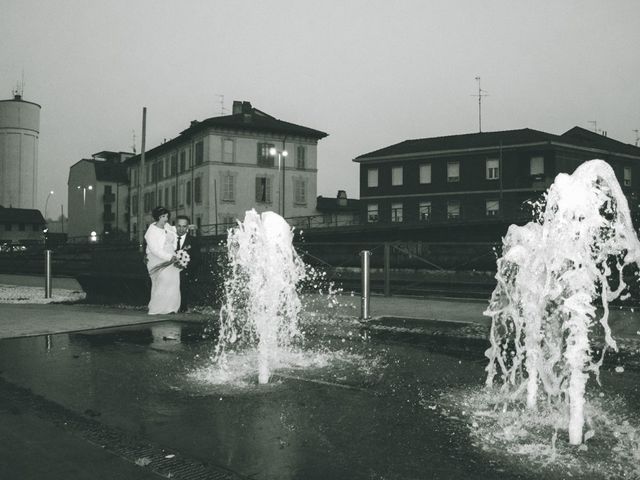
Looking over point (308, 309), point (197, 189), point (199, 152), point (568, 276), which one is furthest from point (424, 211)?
point (568, 276)

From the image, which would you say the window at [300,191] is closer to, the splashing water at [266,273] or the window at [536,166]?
the window at [536,166]

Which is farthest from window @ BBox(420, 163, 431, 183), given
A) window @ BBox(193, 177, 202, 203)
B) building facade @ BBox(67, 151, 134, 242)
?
building facade @ BBox(67, 151, 134, 242)

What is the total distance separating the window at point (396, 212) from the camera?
59.7 metres

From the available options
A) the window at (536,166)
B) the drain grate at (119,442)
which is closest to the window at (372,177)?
the window at (536,166)

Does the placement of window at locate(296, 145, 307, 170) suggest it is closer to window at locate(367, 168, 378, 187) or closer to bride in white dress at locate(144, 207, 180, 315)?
window at locate(367, 168, 378, 187)

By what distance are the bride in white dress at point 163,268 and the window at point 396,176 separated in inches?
1959

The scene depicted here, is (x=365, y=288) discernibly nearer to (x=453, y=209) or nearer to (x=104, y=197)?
(x=453, y=209)

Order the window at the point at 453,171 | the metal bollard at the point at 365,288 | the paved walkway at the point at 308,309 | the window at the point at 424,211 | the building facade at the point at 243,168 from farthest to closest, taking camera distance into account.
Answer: the building facade at the point at 243,168
the window at the point at 424,211
the window at the point at 453,171
the metal bollard at the point at 365,288
the paved walkway at the point at 308,309

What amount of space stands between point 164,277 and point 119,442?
7.08 m

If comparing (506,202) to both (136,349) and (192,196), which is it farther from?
(136,349)

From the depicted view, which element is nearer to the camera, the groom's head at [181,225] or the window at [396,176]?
the groom's head at [181,225]

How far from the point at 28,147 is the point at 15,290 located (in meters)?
93.1

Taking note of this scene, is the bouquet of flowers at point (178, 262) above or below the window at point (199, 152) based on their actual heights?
below

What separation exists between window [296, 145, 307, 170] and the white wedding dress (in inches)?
2141
